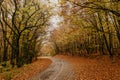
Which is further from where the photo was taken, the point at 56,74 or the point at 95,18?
the point at 95,18

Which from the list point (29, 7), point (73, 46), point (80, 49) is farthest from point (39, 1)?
point (73, 46)

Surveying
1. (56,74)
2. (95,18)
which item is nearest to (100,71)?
(56,74)

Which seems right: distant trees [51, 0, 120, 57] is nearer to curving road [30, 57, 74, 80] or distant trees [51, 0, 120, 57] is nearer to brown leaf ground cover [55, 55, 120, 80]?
brown leaf ground cover [55, 55, 120, 80]

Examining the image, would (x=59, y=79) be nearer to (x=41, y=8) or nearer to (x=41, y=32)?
(x=41, y=8)

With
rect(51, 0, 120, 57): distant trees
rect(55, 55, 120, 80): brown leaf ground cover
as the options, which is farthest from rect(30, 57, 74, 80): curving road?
rect(51, 0, 120, 57): distant trees

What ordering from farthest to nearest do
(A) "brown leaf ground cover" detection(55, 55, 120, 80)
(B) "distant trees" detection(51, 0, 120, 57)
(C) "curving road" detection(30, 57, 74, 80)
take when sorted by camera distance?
(C) "curving road" detection(30, 57, 74, 80) → (A) "brown leaf ground cover" detection(55, 55, 120, 80) → (B) "distant trees" detection(51, 0, 120, 57)

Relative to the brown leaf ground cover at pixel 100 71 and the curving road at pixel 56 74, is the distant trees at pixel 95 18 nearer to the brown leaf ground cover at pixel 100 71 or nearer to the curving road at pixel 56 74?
the brown leaf ground cover at pixel 100 71

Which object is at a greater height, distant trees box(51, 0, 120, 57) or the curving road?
distant trees box(51, 0, 120, 57)

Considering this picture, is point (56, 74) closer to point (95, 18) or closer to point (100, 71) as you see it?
point (100, 71)

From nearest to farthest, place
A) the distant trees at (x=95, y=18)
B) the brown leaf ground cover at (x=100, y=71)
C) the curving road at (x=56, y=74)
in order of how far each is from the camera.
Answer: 1. the distant trees at (x=95, y=18)
2. the brown leaf ground cover at (x=100, y=71)
3. the curving road at (x=56, y=74)

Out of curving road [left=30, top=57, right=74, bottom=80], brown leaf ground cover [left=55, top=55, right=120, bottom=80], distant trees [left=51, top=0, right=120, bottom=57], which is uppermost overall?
distant trees [left=51, top=0, right=120, bottom=57]

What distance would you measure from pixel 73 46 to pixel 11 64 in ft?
109

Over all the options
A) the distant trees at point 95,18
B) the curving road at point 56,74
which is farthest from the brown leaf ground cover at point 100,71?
the distant trees at point 95,18

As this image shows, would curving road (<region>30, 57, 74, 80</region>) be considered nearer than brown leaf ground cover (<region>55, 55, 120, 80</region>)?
No
